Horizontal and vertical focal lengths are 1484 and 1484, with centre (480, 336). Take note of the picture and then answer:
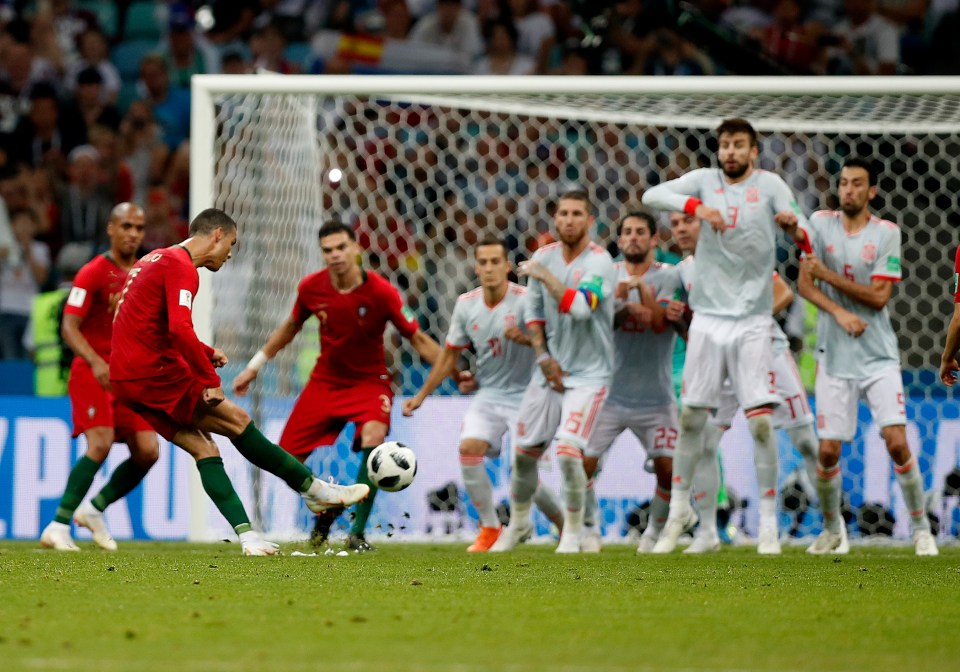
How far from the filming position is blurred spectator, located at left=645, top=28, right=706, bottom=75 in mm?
15188

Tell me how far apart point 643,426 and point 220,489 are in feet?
10.2

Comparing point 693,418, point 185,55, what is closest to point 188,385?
point 693,418

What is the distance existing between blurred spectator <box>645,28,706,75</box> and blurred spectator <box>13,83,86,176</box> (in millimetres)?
6580

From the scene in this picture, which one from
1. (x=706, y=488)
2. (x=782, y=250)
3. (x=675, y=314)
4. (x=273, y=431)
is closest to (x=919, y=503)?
(x=706, y=488)

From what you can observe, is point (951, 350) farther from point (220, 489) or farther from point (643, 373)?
point (220, 489)

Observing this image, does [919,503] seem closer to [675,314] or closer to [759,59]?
[675,314]

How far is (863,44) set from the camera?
1550cm

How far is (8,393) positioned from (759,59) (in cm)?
761

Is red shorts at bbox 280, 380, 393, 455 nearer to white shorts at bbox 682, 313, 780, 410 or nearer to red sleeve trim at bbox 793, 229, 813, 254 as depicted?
white shorts at bbox 682, 313, 780, 410

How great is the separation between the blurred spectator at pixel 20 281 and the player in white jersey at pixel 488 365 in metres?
6.34

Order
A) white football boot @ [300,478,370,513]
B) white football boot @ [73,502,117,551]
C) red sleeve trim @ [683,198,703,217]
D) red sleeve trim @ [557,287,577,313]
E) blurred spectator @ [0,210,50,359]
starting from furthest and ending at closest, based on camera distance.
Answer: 1. blurred spectator @ [0,210,50,359]
2. white football boot @ [73,502,117,551]
3. red sleeve trim @ [557,287,577,313]
4. red sleeve trim @ [683,198,703,217]
5. white football boot @ [300,478,370,513]

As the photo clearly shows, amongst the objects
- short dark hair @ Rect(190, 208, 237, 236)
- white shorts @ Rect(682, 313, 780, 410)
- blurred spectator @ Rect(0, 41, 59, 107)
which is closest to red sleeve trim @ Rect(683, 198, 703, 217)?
white shorts @ Rect(682, 313, 780, 410)

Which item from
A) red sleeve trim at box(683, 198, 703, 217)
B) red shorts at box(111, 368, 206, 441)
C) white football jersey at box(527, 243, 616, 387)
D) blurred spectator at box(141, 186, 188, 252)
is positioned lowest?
red shorts at box(111, 368, 206, 441)

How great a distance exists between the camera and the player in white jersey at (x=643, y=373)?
9836mm
